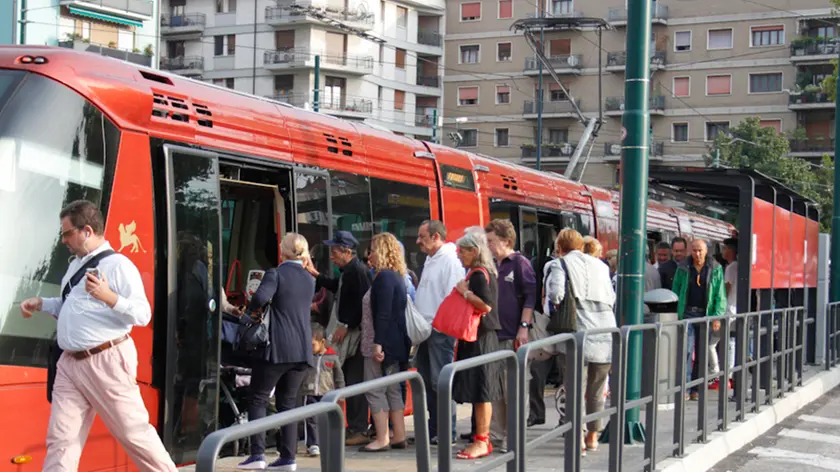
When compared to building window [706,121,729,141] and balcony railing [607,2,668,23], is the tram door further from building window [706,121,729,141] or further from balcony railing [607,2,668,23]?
balcony railing [607,2,668,23]

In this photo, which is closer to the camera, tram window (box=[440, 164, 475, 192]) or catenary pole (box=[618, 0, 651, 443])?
catenary pole (box=[618, 0, 651, 443])

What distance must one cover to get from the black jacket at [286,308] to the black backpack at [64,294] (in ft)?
6.04

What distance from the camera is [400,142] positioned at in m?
12.2

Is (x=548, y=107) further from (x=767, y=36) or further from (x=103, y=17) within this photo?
(x=103, y=17)

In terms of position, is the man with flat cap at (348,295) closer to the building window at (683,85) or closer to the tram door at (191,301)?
the tram door at (191,301)

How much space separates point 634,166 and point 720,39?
62.4 m

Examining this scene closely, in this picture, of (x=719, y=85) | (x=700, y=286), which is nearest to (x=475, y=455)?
(x=700, y=286)

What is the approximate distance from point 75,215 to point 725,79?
218 feet

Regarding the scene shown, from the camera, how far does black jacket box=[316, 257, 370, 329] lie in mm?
9547

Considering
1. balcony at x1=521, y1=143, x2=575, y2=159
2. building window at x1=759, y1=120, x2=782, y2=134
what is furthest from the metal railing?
balcony at x1=521, y1=143, x2=575, y2=159

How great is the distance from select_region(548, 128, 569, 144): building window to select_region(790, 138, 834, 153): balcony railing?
44.5 ft

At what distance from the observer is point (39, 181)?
22.9 feet

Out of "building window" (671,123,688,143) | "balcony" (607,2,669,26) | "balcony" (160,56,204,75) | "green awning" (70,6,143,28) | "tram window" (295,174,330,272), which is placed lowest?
"tram window" (295,174,330,272)

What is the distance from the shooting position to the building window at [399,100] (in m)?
75.6
